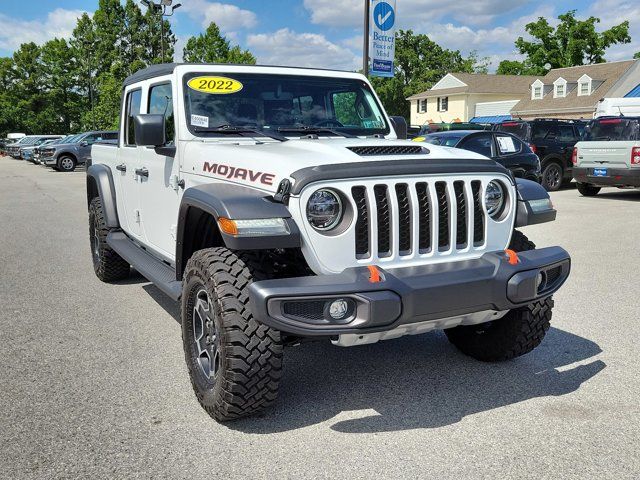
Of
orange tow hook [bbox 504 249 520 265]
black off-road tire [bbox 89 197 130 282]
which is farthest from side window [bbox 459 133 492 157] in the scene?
orange tow hook [bbox 504 249 520 265]

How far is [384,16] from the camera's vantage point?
1449cm

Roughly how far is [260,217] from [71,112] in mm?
68209

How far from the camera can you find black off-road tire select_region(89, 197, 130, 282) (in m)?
6.30

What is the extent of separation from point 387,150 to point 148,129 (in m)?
1.55

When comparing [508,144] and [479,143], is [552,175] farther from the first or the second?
[479,143]

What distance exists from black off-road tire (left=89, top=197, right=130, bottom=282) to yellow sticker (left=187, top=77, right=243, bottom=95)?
2225 millimetres

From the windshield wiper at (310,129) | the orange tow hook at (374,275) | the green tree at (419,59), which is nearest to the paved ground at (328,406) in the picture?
the orange tow hook at (374,275)

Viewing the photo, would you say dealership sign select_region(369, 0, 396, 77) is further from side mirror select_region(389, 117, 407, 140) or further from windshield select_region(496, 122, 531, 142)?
side mirror select_region(389, 117, 407, 140)

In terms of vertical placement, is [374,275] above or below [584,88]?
below

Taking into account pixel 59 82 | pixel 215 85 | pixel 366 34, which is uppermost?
pixel 59 82

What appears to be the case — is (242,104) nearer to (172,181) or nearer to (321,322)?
(172,181)

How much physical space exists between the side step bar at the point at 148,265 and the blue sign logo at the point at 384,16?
10207mm

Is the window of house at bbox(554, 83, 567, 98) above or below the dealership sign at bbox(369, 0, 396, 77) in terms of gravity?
above

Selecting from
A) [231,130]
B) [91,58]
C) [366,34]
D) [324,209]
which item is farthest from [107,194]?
[91,58]
